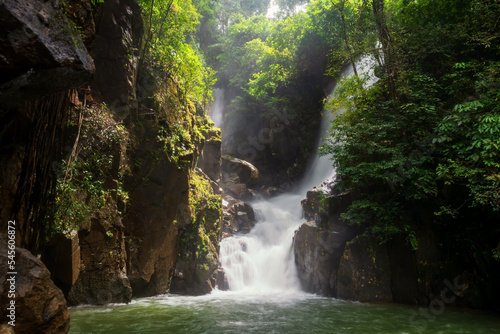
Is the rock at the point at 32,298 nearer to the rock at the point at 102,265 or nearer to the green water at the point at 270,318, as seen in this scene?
the green water at the point at 270,318

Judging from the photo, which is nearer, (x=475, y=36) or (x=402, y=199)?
(x=475, y=36)

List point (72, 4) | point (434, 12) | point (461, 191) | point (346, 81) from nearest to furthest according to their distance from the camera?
point (72, 4), point (461, 191), point (434, 12), point (346, 81)

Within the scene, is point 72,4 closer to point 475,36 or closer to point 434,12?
point 475,36

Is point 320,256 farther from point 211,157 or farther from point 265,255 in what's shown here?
point 211,157

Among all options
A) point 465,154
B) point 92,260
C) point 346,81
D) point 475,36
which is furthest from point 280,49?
point 92,260

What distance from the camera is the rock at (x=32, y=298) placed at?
3.00 metres

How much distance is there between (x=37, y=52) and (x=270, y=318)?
6.77 meters

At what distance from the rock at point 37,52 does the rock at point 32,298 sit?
159 cm

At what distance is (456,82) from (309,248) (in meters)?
7.13

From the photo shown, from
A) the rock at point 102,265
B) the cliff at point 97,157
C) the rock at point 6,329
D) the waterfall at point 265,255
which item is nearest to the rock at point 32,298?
the rock at point 6,329

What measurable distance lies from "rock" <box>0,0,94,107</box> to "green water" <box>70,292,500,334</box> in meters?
4.70

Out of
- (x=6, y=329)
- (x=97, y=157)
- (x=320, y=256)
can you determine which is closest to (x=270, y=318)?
(x=320, y=256)

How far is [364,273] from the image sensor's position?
9266 millimetres

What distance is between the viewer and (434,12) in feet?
35.9
